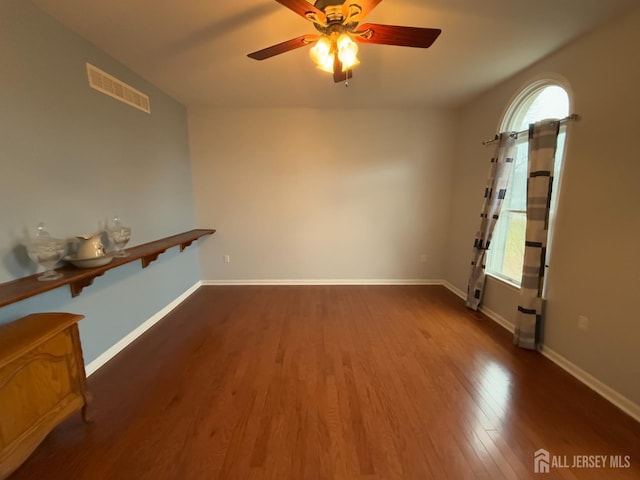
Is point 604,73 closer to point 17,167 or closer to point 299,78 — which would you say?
point 299,78

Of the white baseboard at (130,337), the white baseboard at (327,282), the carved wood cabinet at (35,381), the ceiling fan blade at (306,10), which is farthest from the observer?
the white baseboard at (327,282)

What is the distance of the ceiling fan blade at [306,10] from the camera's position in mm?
1358

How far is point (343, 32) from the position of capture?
5.20 ft

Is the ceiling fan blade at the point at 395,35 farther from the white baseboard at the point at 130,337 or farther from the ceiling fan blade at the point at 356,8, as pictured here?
the white baseboard at the point at 130,337

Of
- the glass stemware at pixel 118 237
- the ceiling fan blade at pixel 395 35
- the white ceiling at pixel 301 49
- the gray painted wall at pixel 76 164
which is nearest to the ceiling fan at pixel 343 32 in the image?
the ceiling fan blade at pixel 395 35

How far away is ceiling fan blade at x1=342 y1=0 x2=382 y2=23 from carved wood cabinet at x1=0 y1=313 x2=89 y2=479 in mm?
2314

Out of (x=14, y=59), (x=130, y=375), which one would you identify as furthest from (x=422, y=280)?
(x=14, y=59)

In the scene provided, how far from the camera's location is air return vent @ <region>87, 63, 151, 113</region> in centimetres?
217

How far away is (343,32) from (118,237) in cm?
231

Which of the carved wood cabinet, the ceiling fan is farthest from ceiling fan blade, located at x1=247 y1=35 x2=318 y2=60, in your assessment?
the carved wood cabinet

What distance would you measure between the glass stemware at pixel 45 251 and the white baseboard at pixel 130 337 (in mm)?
856

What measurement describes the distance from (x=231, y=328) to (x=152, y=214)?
1544 mm

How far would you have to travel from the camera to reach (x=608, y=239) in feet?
6.15

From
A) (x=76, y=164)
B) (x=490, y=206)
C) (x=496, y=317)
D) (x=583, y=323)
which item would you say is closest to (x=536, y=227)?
(x=490, y=206)
